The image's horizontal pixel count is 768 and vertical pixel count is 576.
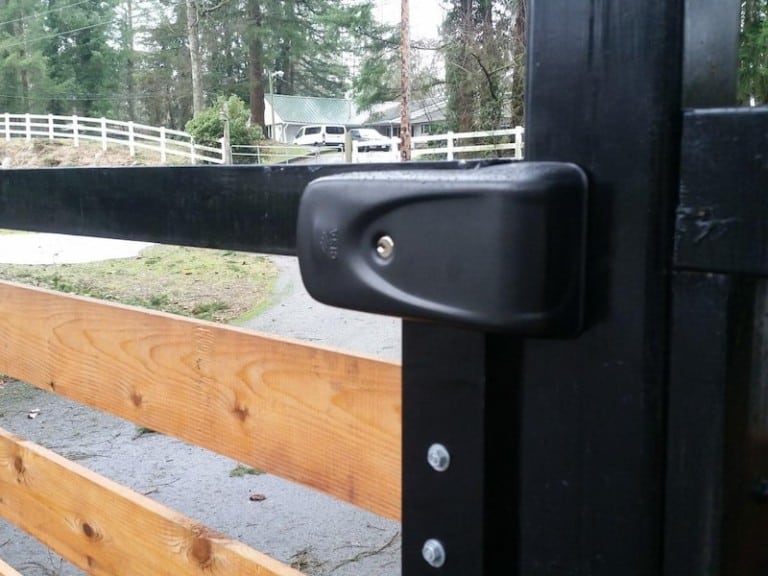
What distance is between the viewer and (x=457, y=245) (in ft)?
1.52

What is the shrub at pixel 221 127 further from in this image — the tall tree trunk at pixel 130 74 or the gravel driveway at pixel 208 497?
the gravel driveway at pixel 208 497

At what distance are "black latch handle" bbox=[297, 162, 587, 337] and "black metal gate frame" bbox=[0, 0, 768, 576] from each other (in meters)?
0.03

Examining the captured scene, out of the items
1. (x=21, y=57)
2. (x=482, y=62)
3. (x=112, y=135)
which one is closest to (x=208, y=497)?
(x=482, y=62)

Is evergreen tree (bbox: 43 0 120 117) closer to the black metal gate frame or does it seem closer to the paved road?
the paved road

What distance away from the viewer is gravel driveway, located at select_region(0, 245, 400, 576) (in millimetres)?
2773

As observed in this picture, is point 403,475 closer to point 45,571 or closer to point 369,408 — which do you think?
point 369,408

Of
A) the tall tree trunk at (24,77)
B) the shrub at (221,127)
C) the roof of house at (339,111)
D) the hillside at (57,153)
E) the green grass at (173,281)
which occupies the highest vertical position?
the tall tree trunk at (24,77)

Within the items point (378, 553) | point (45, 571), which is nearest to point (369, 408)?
point (378, 553)

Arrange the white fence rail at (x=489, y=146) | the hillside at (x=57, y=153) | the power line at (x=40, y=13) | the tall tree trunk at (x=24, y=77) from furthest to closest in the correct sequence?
the tall tree trunk at (x=24, y=77), the power line at (x=40, y=13), the hillside at (x=57, y=153), the white fence rail at (x=489, y=146)

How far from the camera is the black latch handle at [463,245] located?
0.44 metres

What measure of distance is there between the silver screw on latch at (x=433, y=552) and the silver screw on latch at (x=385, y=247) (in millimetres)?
228

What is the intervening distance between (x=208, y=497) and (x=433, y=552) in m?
2.85

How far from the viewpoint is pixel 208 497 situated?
3.25 m

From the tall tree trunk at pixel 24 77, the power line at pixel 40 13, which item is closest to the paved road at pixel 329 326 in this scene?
the tall tree trunk at pixel 24 77
